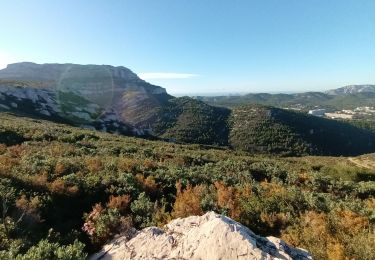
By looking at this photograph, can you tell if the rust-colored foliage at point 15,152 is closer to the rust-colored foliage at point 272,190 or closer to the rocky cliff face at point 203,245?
the rocky cliff face at point 203,245

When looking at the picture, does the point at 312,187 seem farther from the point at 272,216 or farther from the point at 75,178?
the point at 75,178

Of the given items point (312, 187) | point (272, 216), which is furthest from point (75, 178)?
point (312, 187)

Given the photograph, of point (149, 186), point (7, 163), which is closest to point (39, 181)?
point (7, 163)

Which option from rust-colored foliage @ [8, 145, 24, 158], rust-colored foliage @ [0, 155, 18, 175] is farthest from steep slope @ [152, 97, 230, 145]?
rust-colored foliage @ [0, 155, 18, 175]

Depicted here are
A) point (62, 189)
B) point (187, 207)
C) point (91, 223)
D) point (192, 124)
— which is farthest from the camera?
point (192, 124)

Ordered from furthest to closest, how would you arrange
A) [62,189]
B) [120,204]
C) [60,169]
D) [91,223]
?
[60,169]
[62,189]
[120,204]
[91,223]

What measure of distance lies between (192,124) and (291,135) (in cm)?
4654

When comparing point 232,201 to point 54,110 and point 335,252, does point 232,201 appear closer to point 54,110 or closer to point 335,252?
point 335,252

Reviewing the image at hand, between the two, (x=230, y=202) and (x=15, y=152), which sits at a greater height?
(x=230, y=202)

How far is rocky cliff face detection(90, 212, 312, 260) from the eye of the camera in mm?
6824

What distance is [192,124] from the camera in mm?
153875

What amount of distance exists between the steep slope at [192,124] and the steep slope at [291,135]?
6558 millimetres

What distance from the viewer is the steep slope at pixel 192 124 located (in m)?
140

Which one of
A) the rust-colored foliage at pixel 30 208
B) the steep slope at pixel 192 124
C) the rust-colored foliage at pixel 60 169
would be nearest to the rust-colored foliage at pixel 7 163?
the rust-colored foliage at pixel 60 169
